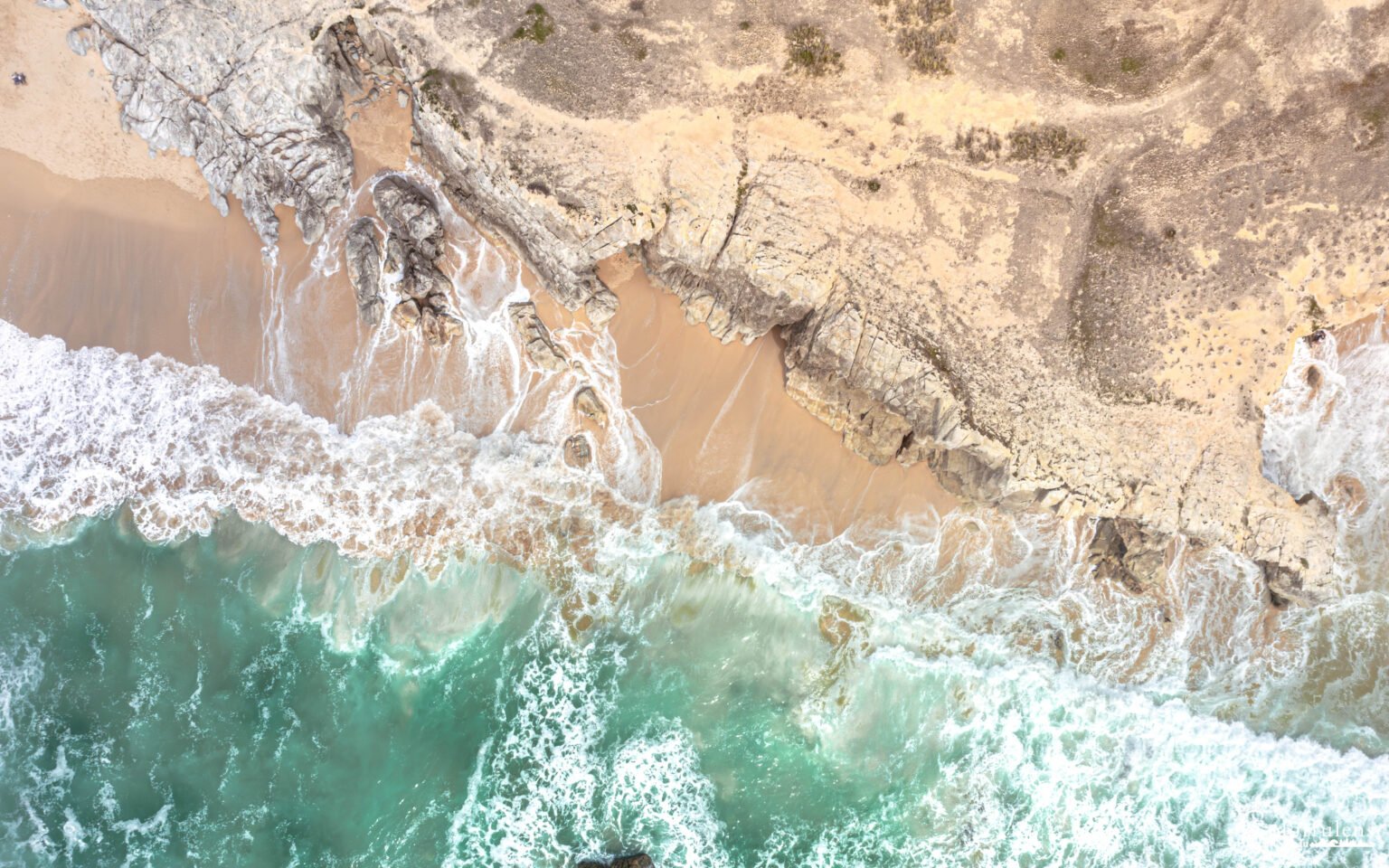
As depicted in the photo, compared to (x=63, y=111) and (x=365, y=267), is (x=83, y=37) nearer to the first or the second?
(x=63, y=111)

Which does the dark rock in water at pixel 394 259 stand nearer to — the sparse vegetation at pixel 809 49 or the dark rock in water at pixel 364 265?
the dark rock in water at pixel 364 265

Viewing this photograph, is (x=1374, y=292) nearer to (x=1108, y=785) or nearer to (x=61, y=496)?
(x=1108, y=785)

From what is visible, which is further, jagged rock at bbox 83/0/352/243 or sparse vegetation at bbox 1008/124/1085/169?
jagged rock at bbox 83/0/352/243

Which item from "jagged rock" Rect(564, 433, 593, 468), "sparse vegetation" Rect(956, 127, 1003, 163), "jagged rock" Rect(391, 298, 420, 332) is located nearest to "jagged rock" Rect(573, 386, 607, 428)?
"jagged rock" Rect(564, 433, 593, 468)

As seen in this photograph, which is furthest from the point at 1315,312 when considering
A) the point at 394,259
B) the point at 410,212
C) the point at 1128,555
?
the point at 394,259

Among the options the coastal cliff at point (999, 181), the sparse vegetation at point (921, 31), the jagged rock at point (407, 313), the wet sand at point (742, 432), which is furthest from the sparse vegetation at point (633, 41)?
the jagged rock at point (407, 313)

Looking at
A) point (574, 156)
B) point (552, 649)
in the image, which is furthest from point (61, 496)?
point (574, 156)

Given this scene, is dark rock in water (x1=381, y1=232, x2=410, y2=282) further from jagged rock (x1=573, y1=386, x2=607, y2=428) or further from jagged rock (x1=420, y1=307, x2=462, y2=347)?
jagged rock (x1=573, y1=386, x2=607, y2=428)
